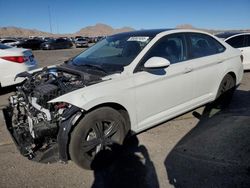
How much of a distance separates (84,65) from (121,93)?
1000mm

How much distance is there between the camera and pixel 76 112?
299 cm

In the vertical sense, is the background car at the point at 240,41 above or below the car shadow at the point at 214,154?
above

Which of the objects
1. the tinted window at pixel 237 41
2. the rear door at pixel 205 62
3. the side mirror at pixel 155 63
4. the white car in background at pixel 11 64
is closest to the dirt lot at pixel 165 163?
the rear door at pixel 205 62

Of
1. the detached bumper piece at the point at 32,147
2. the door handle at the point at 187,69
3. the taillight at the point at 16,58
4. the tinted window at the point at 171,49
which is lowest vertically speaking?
the detached bumper piece at the point at 32,147

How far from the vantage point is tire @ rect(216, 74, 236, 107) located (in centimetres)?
506

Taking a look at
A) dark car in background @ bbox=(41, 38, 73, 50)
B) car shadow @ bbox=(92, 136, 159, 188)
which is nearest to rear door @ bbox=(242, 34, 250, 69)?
car shadow @ bbox=(92, 136, 159, 188)

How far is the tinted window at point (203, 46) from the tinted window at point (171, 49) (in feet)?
0.66

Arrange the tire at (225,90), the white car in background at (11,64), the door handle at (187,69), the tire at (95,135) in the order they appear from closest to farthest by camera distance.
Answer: the tire at (95,135) < the door handle at (187,69) < the tire at (225,90) < the white car in background at (11,64)

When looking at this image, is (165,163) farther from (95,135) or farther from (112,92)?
(112,92)

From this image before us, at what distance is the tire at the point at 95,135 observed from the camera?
305 centimetres

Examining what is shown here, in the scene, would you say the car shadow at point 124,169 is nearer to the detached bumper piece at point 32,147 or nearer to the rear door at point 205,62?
the detached bumper piece at point 32,147

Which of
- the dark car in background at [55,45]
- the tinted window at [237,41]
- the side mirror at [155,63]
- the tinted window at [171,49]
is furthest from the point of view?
the dark car in background at [55,45]

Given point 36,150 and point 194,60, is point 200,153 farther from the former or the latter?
point 36,150

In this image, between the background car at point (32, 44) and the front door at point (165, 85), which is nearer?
the front door at point (165, 85)
